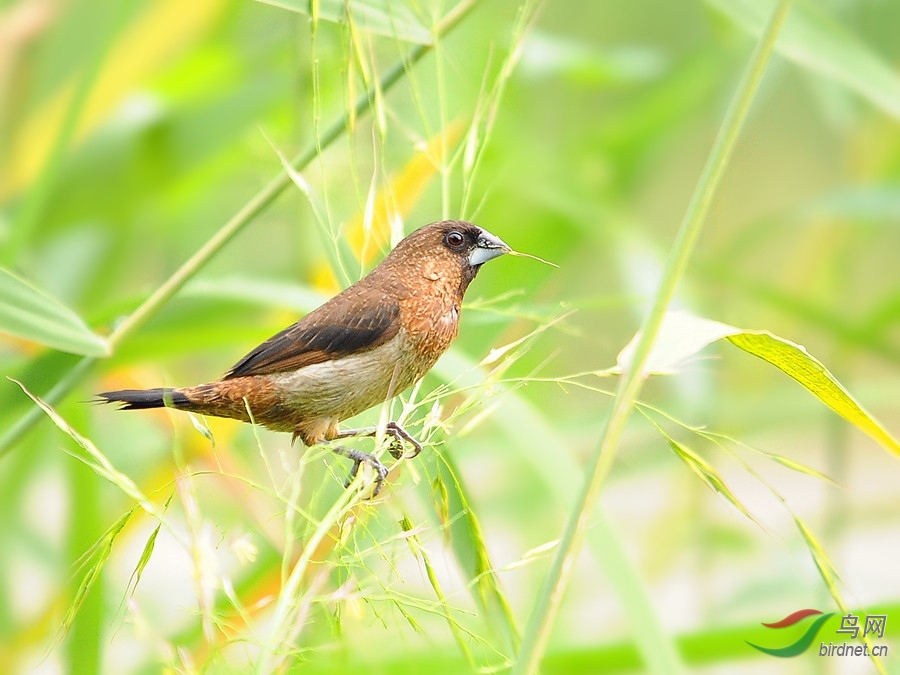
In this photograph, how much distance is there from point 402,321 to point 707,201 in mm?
177

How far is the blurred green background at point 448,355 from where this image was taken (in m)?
0.57

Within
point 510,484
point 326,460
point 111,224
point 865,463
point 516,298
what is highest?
point 865,463

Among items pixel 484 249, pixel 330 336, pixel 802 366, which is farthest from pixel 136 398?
pixel 802 366

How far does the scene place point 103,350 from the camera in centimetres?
62

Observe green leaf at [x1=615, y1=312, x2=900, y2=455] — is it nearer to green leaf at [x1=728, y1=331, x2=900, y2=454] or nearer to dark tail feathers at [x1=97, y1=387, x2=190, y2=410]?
green leaf at [x1=728, y1=331, x2=900, y2=454]

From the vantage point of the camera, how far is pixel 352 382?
539 millimetres

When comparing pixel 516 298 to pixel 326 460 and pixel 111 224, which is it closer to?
pixel 326 460

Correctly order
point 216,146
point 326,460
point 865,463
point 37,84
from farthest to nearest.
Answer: point 865,463 → point 37,84 → point 216,146 → point 326,460

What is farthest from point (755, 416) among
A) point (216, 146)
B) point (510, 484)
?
point (216, 146)

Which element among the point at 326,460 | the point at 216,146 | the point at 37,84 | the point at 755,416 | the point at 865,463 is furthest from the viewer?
the point at 865,463

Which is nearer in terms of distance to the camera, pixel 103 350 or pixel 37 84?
pixel 103 350

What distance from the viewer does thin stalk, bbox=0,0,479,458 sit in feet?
1.97

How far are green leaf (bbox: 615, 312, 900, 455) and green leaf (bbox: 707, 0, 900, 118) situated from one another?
A: 0.30 m

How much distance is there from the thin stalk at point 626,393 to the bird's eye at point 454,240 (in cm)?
15
